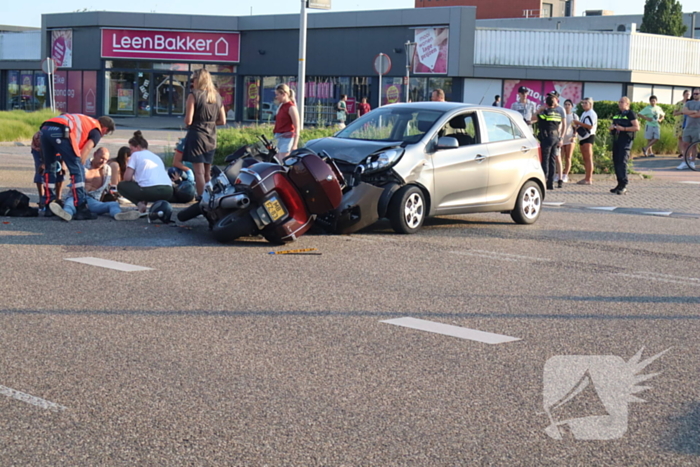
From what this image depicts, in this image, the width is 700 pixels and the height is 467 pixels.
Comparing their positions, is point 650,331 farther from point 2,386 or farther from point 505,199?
point 505,199

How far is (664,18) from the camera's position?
5906cm

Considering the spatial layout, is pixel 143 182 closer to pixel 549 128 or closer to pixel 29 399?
pixel 29 399

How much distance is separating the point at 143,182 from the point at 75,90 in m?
40.8

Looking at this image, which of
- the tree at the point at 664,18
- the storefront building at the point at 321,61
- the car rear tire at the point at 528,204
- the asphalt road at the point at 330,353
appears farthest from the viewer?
the tree at the point at 664,18

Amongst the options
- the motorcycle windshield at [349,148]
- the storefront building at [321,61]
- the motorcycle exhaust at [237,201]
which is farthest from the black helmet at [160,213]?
the storefront building at [321,61]

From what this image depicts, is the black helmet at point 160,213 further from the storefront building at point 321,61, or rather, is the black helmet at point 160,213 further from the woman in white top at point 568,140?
the storefront building at point 321,61

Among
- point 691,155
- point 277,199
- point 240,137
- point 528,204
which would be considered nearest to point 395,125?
point 528,204

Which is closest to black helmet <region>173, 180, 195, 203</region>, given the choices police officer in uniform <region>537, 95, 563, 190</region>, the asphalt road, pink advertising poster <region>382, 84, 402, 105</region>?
the asphalt road

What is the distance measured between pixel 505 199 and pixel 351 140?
221 cm

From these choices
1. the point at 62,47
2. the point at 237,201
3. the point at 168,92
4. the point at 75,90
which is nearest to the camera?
the point at 237,201

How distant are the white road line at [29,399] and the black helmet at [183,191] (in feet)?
28.6

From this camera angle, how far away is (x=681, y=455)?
14.0 ft

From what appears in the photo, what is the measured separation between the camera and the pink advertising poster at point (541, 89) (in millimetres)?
41750

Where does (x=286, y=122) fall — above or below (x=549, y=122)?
below
